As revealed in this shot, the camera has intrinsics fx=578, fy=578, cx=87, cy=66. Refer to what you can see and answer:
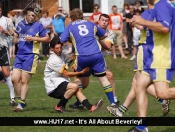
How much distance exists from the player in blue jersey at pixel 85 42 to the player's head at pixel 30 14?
38.7 inches

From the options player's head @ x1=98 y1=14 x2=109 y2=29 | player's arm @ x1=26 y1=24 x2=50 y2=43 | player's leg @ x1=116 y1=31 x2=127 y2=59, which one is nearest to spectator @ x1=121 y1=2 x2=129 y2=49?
player's leg @ x1=116 y1=31 x2=127 y2=59

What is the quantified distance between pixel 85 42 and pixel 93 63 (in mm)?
448

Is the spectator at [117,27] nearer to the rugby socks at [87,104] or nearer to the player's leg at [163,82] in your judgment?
the rugby socks at [87,104]

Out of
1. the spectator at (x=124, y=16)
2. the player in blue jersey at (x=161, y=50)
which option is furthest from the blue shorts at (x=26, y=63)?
the spectator at (x=124, y=16)

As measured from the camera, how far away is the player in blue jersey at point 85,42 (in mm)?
11039

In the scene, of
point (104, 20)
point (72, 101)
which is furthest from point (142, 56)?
point (72, 101)

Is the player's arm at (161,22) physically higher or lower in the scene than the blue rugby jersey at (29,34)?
higher

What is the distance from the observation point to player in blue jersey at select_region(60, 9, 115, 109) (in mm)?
11039

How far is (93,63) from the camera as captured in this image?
36.7 feet

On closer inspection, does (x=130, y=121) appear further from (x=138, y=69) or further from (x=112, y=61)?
(x=112, y=61)

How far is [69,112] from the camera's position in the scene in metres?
11.2

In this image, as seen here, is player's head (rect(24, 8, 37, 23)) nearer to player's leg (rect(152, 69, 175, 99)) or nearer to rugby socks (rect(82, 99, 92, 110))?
rugby socks (rect(82, 99, 92, 110))

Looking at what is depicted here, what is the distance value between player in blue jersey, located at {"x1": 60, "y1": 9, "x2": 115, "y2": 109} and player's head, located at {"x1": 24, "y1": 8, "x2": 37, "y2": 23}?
0.98 metres

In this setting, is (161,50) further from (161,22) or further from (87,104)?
(87,104)
